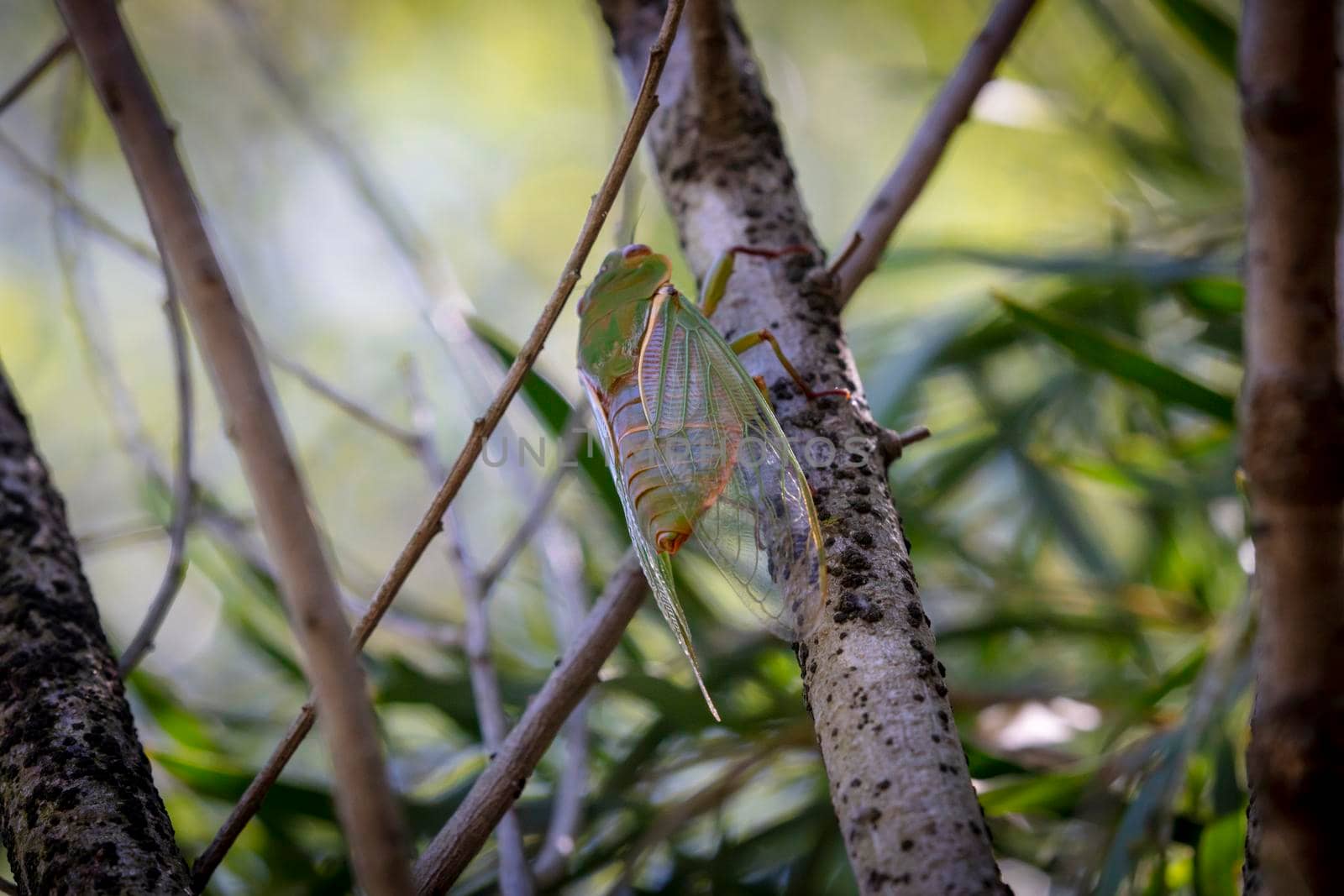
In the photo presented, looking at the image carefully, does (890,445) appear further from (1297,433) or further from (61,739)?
(61,739)

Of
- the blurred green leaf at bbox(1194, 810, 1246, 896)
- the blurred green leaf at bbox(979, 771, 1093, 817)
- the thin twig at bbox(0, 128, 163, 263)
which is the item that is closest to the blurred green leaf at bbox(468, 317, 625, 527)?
the thin twig at bbox(0, 128, 163, 263)

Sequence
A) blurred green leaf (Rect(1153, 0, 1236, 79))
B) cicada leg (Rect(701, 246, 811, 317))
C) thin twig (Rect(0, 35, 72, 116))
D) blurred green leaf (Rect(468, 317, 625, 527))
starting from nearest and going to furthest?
cicada leg (Rect(701, 246, 811, 317)) < thin twig (Rect(0, 35, 72, 116)) < blurred green leaf (Rect(468, 317, 625, 527)) < blurred green leaf (Rect(1153, 0, 1236, 79))

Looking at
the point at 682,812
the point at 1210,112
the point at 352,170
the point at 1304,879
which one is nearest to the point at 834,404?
the point at 1304,879

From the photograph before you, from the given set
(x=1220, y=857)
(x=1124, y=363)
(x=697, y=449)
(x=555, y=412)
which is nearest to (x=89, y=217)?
(x=555, y=412)

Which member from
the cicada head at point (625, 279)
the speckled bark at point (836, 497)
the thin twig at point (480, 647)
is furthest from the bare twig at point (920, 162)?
the thin twig at point (480, 647)

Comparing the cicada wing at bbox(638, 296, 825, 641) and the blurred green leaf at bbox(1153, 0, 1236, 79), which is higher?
the blurred green leaf at bbox(1153, 0, 1236, 79)

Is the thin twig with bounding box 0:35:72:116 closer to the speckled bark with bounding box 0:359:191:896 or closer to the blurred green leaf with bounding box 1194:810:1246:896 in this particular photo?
the speckled bark with bounding box 0:359:191:896
